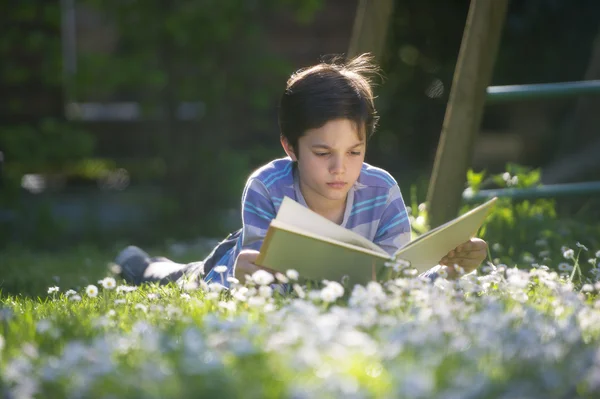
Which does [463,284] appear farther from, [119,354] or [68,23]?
[68,23]

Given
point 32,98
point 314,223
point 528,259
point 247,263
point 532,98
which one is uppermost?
point 532,98

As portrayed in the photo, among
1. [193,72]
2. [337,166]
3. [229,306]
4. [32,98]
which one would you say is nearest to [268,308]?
[229,306]

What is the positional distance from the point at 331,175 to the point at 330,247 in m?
0.61

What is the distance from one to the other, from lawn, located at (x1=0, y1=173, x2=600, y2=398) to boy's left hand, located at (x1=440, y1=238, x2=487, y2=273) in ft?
0.92

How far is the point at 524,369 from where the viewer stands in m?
1.80

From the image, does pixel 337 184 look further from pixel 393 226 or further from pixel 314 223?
pixel 314 223

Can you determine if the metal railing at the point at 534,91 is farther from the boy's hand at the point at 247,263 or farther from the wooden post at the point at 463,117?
the boy's hand at the point at 247,263

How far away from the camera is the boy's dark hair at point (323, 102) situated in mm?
3045

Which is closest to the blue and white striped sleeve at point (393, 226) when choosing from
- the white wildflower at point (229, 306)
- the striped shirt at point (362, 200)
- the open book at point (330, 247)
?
the striped shirt at point (362, 200)

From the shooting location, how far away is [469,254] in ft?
9.70

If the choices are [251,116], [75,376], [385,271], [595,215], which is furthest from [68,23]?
[75,376]

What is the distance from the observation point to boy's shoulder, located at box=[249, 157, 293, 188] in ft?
10.6

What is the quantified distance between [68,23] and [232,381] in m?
7.97

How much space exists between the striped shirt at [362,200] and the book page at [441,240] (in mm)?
433
